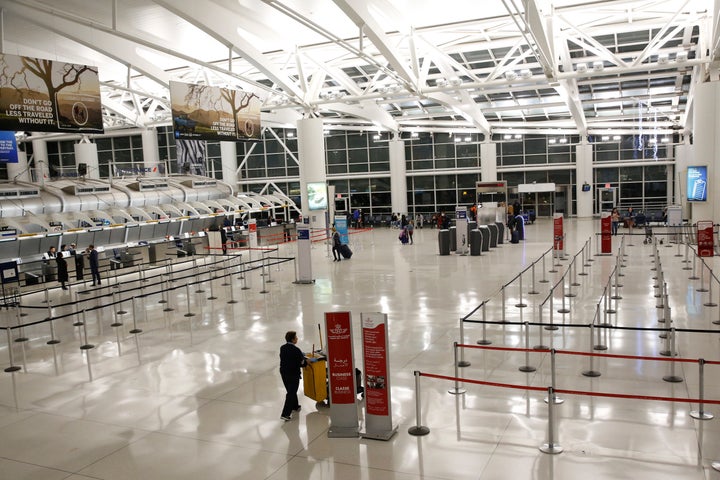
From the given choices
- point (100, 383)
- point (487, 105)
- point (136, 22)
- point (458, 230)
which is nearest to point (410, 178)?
point (487, 105)

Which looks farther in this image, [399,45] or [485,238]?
[399,45]

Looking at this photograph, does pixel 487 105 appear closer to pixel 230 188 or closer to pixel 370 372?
pixel 230 188

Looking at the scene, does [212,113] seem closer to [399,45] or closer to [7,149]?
[399,45]

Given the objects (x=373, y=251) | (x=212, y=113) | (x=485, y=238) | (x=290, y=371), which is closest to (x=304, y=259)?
(x=212, y=113)

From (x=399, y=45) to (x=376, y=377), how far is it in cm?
2199

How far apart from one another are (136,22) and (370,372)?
67.5 ft

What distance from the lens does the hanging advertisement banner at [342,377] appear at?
6.71 m

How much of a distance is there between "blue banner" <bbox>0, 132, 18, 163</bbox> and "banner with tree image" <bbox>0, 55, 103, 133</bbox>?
11317mm

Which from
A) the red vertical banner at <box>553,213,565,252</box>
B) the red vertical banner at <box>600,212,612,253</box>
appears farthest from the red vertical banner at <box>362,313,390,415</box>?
the red vertical banner at <box>600,212,612,253</box>

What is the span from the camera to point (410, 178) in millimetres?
46594

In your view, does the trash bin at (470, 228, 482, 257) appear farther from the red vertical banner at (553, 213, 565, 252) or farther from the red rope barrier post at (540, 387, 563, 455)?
the red rope barrier post at (540, 387, 563, 455)

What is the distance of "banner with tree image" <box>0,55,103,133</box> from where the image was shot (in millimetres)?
14883

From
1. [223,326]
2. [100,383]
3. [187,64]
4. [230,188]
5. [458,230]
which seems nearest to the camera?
[100,383]

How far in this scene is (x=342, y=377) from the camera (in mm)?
6746
